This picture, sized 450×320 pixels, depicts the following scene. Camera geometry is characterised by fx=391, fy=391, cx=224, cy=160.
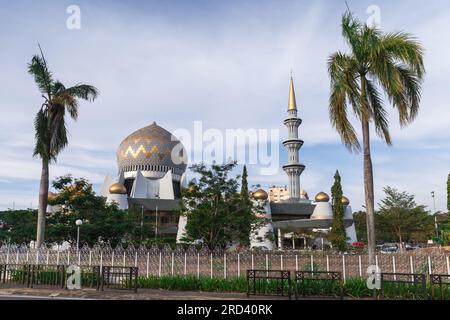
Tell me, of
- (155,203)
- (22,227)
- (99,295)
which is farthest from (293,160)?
(99,295)

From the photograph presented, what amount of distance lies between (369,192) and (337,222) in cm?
3299

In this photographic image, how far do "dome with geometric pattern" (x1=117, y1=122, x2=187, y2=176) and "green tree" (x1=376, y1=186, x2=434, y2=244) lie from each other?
33.3m

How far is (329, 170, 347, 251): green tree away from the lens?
136 ft

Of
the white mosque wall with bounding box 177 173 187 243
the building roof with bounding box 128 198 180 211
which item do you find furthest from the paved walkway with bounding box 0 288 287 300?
the building roof with bounding box 128 198 180 211

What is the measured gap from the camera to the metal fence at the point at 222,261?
14891 mm

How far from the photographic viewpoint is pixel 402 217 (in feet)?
164

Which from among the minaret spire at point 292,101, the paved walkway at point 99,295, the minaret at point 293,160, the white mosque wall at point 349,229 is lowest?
the paved walkway at point 99,295

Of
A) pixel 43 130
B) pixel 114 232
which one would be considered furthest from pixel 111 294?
pixel 114 232

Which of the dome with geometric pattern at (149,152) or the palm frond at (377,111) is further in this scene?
the dome with geometric pattern at (149,152)

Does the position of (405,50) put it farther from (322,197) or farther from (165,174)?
(165,174)

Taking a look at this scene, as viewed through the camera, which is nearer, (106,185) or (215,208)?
(215,208)

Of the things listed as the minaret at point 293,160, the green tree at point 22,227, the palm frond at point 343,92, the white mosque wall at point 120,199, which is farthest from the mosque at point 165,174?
the palm frond at point 343,92

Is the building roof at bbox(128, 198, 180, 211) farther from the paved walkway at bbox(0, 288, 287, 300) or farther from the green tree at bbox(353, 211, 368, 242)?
the paved walkway at bbox(0, 288, 287, 300)

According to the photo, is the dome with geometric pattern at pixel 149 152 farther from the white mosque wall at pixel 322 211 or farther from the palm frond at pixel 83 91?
the palm frond at pixel 83 91
